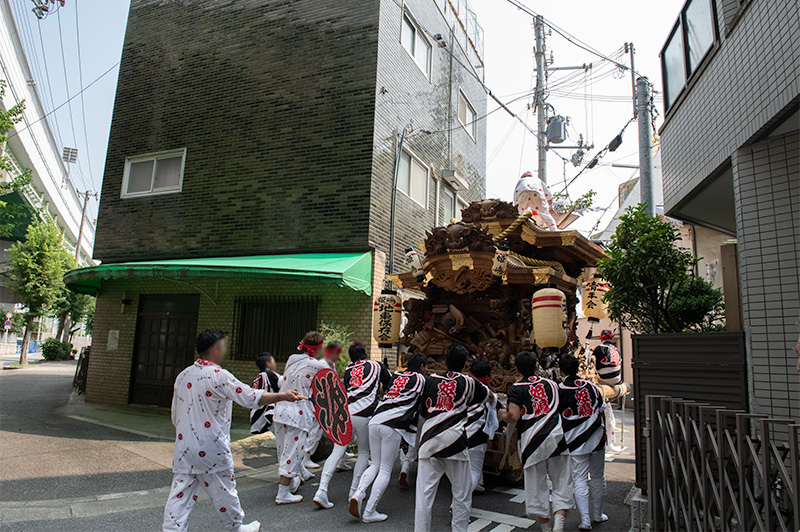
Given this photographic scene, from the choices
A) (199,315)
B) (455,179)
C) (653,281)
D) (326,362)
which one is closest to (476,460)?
(326,362)

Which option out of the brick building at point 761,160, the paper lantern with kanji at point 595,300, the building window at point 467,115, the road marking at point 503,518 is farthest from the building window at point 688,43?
the building window at point 467,115

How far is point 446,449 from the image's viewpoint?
15.7 feet

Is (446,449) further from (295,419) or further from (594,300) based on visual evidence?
(594,300)

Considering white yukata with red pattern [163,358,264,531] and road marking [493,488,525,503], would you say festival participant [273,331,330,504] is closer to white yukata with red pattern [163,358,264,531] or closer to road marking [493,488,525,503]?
white yukata with red pattern [163,358,264,531]

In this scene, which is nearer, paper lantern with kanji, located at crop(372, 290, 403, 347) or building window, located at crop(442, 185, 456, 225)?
paper lantern with kanji, located at crop(372, 290, 403, 347)

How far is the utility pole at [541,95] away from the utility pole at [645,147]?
502 centimetres

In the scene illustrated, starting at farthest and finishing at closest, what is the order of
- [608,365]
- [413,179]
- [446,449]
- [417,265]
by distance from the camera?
[413,179] → [417,265] → [608,365] → [446,449]

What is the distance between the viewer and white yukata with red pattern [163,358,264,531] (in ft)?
13.3

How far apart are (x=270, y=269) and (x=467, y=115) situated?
10.8m

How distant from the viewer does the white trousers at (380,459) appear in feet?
17.8

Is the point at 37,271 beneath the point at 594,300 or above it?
above

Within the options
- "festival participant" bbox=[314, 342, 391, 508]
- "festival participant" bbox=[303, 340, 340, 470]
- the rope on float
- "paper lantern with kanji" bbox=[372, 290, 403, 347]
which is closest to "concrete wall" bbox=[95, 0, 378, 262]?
"paper lantern with kanji" bbox=[372, 290, 403, 347]

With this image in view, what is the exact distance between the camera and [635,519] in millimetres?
4910

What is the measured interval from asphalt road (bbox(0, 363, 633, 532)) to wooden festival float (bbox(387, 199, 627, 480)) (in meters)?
1.40
